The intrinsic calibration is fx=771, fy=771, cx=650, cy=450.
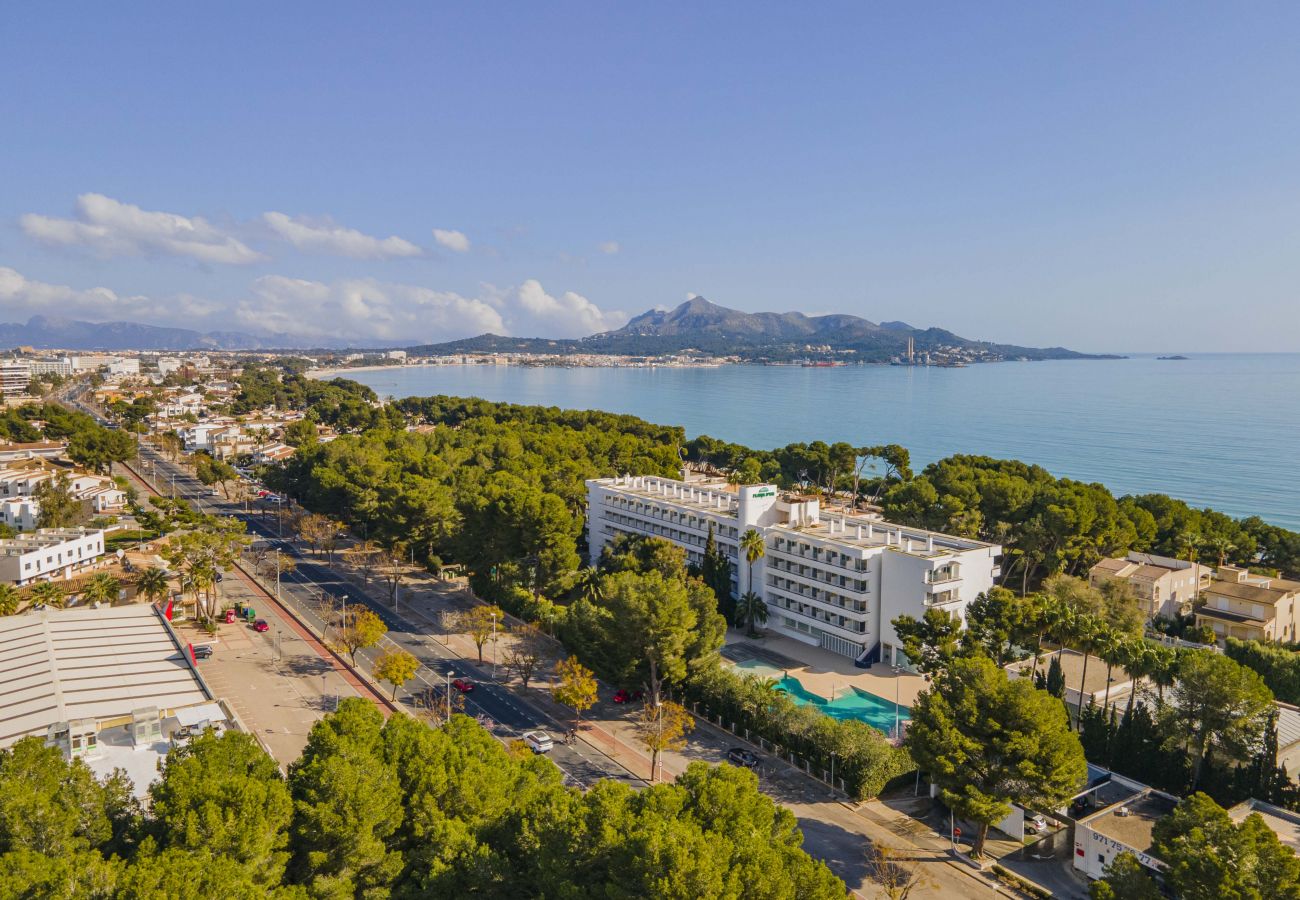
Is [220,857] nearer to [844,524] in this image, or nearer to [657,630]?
[657,630]

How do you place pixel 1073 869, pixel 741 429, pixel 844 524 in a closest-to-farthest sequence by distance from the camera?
1. pixel 1073 869
2. pixel 844 524
3. pixel 741 429

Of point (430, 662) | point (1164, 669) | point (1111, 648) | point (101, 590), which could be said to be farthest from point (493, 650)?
point (1164, 669)

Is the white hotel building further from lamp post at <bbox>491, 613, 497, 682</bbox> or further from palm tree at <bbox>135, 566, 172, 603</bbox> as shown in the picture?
Result: palm tree at <bbox>135, 566, 172, 603</bbox>

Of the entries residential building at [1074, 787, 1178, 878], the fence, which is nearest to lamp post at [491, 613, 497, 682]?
the fence

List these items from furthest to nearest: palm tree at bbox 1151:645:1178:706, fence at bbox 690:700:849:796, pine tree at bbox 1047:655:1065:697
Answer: pine tree at bbox 1047:655:1065:697, palm tree at bbox 1151:645:1178:706, fence at bbox 690:700:849:796

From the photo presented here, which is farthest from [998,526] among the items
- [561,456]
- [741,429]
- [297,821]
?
[741,429]

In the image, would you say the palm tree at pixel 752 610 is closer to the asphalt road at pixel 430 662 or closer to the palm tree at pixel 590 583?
the palm tree at pixel 590 583

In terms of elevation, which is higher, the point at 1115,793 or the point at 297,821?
the point at 297,821
